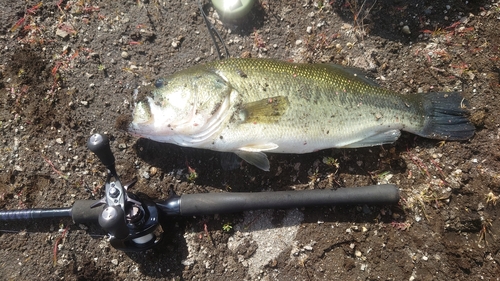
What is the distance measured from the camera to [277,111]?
3.07m

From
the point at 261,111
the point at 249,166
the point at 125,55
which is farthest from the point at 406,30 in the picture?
the point at 125,55

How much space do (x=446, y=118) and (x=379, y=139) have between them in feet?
2.29

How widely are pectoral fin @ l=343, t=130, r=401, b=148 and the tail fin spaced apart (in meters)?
0.30

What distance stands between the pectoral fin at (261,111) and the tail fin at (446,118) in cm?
145

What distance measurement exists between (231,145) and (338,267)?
157 centimetres

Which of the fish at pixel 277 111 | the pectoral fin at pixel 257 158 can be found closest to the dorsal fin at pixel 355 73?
the fish at pixel 277 111

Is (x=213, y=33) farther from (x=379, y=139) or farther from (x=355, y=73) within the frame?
(x=379, y=139)

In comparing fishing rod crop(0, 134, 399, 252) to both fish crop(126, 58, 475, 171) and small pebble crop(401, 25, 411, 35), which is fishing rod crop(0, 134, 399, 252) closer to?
fish crop(126, 58, 475, 171)

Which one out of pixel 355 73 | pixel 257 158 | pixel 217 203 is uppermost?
pixel 355 73

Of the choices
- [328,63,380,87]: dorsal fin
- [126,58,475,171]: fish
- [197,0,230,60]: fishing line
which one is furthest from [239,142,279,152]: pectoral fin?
[197,0,230,60]: fishing line

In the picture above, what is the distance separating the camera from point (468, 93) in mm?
3479

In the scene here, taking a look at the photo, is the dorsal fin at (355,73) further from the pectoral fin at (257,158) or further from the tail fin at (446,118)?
the pectoral fin at (257,158)

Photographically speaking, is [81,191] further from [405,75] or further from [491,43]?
[491,43]

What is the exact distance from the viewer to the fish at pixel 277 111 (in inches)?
120
